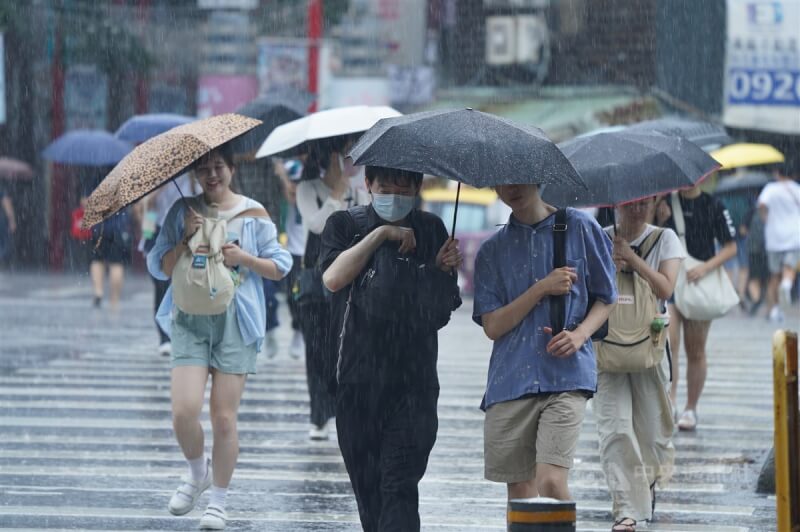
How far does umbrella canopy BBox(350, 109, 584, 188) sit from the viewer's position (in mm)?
5418

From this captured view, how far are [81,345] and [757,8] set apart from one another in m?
16.8

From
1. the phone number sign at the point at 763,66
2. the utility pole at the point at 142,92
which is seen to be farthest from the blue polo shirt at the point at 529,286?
the utility pole at the point at 142,92

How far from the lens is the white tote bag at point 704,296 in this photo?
32.2 feet

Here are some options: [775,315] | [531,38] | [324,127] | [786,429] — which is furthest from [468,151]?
[531,38]

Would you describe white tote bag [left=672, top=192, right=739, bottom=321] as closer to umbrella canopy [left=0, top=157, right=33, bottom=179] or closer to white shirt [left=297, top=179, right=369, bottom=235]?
white shirt [left=297, top=179, right=369, bottom=235]

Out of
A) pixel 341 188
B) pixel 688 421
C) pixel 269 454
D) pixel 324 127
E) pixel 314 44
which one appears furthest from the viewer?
pixel 314 44

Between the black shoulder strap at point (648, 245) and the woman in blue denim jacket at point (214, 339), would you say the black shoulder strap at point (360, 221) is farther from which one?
the black shoulder strap at point (648, 245)

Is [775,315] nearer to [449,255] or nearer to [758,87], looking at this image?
[758,87]

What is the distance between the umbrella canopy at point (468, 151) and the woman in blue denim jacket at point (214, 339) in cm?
164

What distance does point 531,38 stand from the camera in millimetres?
29344

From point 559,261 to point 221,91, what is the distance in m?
24.4

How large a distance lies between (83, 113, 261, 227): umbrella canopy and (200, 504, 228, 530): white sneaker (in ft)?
4.85

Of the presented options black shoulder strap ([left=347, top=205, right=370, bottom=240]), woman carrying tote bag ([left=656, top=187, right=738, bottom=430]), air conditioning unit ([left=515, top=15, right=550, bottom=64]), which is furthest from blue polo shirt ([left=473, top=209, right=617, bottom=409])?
air conditioning unit ([left=515, top=15, right=550, bottom=64])

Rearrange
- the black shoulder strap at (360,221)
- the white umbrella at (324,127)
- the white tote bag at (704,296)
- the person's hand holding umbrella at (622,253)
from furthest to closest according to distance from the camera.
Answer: the white tote bag at (704,296) < the white umbrella at (324,127) < the person's hand holding umbrella at (622,253) < the black shoulder strap at (360,221)
